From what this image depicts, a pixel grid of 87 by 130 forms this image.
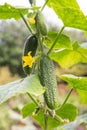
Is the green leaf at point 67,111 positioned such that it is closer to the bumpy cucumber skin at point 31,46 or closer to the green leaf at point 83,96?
the green leaf at point 83,96

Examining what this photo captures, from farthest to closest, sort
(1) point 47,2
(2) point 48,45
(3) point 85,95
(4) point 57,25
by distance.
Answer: (4) point 57,25
(3) point 85,95
(2) point 48,45
(1) point 47,2

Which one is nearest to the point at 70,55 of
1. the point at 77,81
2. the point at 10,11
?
the point at 77,81

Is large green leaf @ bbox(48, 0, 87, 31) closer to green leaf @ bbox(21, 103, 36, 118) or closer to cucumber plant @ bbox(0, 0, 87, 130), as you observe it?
cucumber plant @ bbox(0, 0, 87, 130)

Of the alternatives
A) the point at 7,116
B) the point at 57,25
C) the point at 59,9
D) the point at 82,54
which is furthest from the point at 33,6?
the point at 57,25

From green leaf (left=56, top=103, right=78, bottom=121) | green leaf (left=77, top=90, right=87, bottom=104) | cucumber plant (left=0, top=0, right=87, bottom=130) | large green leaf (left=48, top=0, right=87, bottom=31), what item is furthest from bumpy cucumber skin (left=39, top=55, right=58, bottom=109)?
green leaf (left=77, top=90, right=87, bottom=104)

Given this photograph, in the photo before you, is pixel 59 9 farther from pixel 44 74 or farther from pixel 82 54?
pixel 82 54

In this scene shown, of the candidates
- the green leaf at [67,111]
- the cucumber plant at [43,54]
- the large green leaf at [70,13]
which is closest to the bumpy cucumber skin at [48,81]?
the cucumber plant at [43,54]
